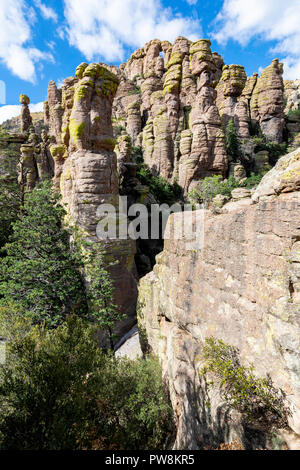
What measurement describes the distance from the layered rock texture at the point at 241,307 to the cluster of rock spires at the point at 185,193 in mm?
27

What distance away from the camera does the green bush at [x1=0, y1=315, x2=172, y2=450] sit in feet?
16.6

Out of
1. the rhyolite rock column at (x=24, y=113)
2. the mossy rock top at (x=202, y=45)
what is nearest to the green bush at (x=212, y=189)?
the mossy rock top at (x=202, y=45)

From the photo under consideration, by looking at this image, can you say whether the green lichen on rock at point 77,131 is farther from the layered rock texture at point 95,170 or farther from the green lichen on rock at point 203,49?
the green lichen on rock at point 203,49

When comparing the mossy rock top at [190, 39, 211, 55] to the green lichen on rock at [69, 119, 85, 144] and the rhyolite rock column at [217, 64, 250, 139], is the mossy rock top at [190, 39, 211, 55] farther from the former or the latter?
the green lichen on rock at [69, 119, 85, 144]

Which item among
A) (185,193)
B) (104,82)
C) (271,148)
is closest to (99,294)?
(104,82)

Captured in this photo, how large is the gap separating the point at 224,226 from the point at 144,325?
7.73 m

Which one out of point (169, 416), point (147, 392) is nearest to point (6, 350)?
point (147, 392)

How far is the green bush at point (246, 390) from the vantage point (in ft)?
13.2

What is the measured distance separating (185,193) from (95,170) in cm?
1757

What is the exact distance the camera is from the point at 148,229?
82.9ft

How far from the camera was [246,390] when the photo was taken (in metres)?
4.46
